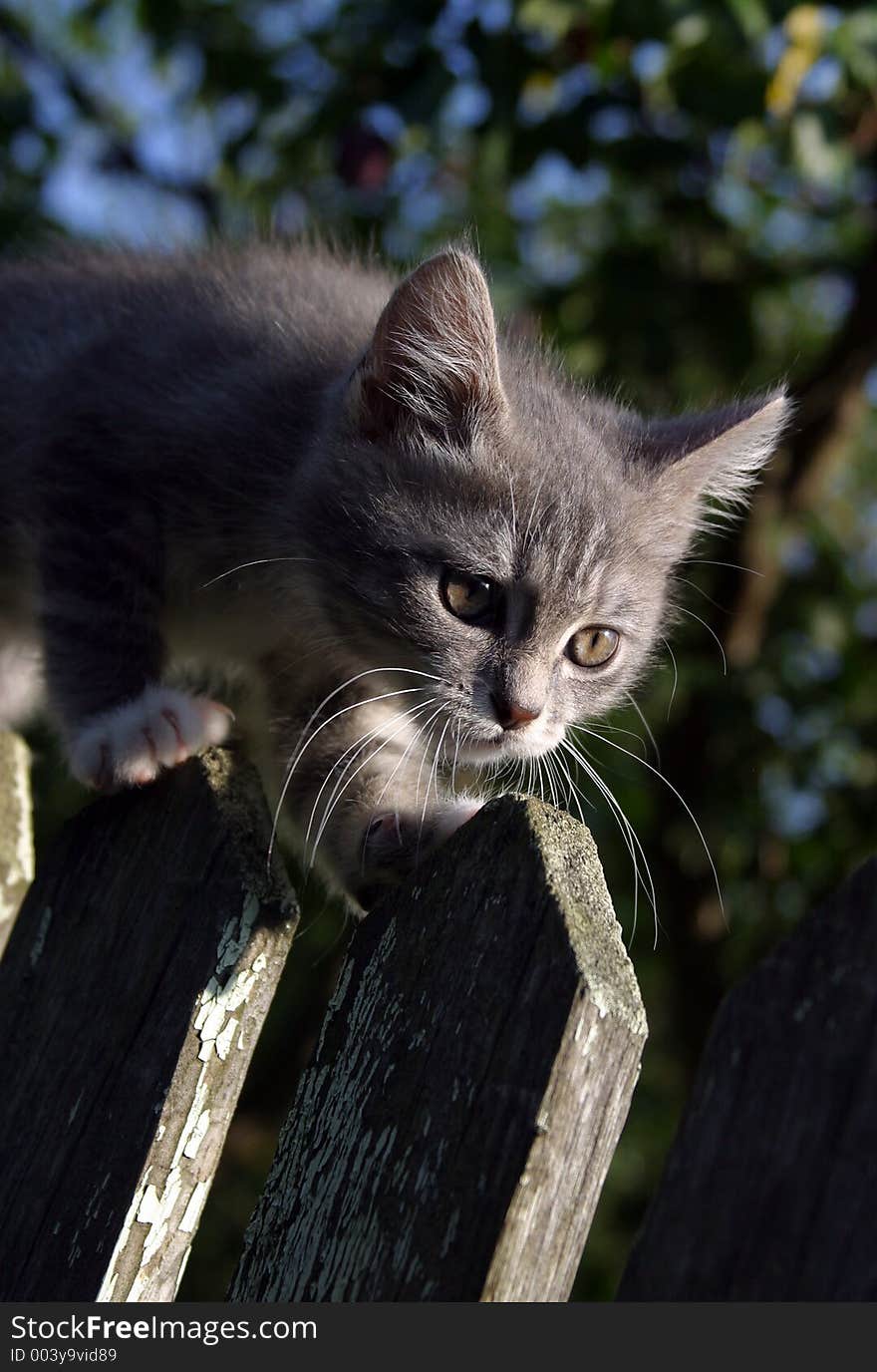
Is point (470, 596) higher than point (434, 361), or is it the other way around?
point (434, 361)

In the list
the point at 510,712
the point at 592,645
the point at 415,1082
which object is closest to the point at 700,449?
the point at 592,645

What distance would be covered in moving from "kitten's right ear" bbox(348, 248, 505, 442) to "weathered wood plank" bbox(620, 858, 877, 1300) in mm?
1329

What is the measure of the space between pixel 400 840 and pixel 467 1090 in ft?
2.38

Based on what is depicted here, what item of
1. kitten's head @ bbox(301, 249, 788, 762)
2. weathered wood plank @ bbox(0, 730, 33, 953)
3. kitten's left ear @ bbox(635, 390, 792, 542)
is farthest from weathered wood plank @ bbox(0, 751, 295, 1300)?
kitten's left ear @ bbox(635, 390, 792, 542)

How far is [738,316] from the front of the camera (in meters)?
4.00

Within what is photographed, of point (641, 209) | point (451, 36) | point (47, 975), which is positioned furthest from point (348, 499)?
point (641, 209)

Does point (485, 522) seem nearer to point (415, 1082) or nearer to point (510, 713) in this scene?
point (510, 713)

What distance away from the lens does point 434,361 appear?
7.25ft

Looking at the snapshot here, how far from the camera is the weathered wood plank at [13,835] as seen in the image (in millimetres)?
2068

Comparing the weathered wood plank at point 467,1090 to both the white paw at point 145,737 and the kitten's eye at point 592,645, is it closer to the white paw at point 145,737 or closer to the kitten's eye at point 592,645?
the white paw at point 145,737

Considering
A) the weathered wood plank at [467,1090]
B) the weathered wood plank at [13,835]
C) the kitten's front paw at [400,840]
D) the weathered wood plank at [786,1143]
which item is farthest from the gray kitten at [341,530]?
the weathered wood plank at [786,1143]

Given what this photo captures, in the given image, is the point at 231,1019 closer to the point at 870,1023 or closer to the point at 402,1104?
the point at 402,1104

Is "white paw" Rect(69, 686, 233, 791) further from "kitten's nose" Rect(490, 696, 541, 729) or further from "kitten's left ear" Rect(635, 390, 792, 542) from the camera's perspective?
"kitten's left ear" Rect(635, 390, 792, 542)

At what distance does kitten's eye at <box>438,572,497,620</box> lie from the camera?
2.09 metres
